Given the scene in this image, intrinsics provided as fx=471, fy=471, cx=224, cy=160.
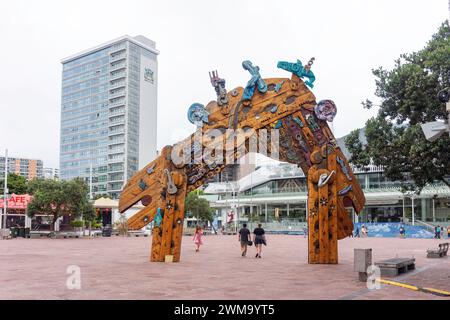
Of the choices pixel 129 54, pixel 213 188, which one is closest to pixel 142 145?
pixel 129 54

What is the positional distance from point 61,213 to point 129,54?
207 feet

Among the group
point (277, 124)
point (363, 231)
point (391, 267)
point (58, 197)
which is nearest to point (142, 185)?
point (277, 124)

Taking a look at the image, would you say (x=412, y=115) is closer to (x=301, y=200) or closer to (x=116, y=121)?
(x=301, y=200)

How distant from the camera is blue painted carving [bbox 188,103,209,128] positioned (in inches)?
592

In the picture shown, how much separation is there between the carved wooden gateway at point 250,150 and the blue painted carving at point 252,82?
0.10ft

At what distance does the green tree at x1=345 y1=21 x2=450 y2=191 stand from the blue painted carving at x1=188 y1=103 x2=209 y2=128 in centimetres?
506

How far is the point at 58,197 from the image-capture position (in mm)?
35531

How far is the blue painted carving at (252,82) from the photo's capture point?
1487cm

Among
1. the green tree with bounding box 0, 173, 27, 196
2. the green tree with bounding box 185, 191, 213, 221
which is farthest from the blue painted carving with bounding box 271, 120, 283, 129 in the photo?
the green tree with bounding box 0, 173, 27, 196

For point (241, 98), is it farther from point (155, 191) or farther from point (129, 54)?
point (129, 54)

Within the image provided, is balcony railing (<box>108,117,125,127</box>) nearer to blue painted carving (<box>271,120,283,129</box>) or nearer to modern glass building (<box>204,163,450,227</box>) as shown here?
modern glass building (<box>204,163,450,227</box>)

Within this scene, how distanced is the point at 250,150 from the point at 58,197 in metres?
24.4

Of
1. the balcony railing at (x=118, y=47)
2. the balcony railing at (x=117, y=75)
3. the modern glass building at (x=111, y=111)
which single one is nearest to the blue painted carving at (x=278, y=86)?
the modern glass building at (x=111, y=111)

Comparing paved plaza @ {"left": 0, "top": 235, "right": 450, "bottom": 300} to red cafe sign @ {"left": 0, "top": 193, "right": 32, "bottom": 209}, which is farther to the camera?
red cafe sign @ {"left": 0, "top": 193, "right": 32, "bottom": 209}
